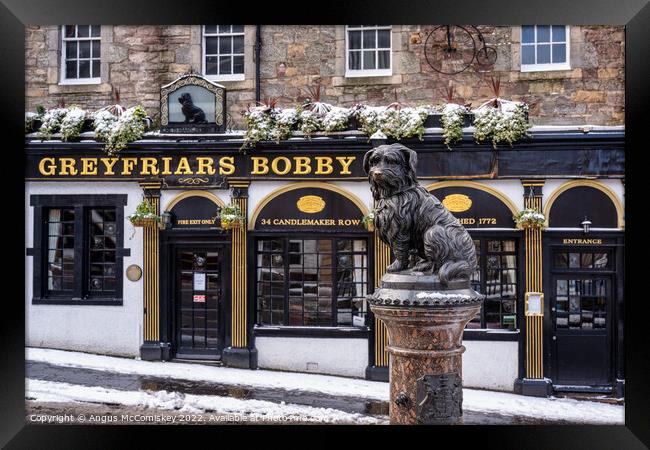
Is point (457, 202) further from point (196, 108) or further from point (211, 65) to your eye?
point (211, 65)

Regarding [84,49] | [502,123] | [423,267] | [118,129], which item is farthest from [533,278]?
[84,49]

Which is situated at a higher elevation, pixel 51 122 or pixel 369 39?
pixel 369 39

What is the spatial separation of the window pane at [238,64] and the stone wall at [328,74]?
0.32ft

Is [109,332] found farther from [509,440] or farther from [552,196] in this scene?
[552,196]

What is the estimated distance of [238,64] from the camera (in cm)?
898

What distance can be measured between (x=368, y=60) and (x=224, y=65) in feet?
6.74

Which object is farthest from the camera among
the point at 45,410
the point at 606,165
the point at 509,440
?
the point at 606,165

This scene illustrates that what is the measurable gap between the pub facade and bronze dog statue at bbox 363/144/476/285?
4.09 meters

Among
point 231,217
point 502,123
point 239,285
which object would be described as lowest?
point 239,285

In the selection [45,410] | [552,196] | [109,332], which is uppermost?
[552,196]

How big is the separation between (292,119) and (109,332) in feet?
13.0

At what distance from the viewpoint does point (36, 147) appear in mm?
8883

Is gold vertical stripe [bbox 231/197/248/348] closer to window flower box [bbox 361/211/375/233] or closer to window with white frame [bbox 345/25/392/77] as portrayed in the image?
window flower box [bbox 361/211/375/233]
